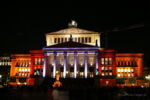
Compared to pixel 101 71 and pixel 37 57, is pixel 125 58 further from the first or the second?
pixel 37 57

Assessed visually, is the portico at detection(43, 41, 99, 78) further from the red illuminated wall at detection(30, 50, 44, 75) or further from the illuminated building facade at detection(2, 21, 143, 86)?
the red illuminated wall at detection(30, 50, 44, 75)

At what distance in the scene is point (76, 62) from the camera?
335 ft

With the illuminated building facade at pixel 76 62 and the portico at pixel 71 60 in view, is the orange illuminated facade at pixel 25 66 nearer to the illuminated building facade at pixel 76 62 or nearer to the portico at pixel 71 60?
the illuminated building facade at pixel 76 62

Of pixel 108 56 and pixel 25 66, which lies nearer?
pixel 108 56

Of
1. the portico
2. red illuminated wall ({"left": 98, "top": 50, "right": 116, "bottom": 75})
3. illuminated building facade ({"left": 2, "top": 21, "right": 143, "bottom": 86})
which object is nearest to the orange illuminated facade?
illuminated building facade ({"left": 2, "top": 21, "right": 143, "bottom": 86})

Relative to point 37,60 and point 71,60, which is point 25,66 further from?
point 71,60

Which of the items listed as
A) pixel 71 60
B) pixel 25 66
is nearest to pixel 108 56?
pixel 71 60

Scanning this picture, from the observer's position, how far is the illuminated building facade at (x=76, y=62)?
101875 millimetres

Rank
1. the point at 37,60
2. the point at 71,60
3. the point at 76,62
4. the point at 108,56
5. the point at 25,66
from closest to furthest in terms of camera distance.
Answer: the point at 76,62
the point at 71,60
the point at 108,56
the point at 37,60
the point at 25,66

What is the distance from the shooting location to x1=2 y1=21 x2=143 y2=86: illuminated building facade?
334ft

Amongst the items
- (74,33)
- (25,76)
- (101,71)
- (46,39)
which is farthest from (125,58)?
(25,76)

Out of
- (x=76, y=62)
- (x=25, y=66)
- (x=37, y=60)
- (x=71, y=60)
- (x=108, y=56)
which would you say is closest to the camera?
(x=76, y=62)

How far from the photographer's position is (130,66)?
111375 mm

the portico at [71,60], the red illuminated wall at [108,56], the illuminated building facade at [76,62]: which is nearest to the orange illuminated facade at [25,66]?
the illuminated building facade at [76,62]
